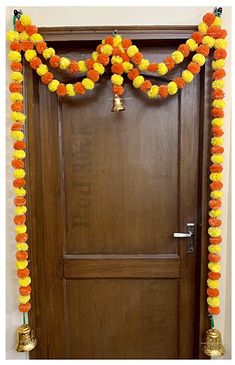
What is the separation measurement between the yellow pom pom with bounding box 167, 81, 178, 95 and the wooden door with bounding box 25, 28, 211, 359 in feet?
0.46

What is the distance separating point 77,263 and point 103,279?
18 cm

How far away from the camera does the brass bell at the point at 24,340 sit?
1.69 m

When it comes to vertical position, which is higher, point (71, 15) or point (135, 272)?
point (71, 15)

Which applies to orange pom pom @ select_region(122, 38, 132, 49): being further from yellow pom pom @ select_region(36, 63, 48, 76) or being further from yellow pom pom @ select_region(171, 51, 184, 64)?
yellow pom pom @ select_region(36, 63, 48, 76)

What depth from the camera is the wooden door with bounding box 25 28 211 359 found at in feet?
5.75

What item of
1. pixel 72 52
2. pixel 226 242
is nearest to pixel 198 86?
pixel 72 52

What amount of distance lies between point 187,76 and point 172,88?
9cm

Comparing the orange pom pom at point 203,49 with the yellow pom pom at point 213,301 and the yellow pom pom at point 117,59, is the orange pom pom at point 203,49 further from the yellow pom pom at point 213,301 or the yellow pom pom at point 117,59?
the yellow pom pom at point 213,301

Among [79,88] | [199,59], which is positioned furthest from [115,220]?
[199,59]

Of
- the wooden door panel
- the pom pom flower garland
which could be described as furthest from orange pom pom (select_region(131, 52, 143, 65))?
the wooden door panel

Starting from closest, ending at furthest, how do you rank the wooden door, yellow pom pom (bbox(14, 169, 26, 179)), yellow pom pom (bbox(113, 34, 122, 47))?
1. yellow pom pom (bbox(113, 34, 122, 47))
2. yellow pom pom (bbox(14, 169, 26, 179))
3. the wooden door

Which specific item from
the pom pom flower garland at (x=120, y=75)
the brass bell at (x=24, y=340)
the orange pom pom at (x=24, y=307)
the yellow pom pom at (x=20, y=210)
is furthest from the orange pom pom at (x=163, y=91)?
the brass bell at (x=24, y=340)

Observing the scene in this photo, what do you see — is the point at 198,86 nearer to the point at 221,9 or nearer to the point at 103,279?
the point at 221,9

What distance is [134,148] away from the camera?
5.83 feet
